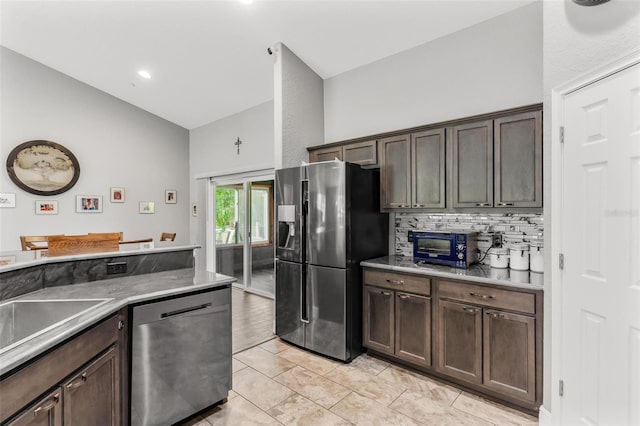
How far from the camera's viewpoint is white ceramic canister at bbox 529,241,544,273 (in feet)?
8.18

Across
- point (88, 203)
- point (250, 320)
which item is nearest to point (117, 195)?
point (88, 203)

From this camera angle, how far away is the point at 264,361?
3.09m

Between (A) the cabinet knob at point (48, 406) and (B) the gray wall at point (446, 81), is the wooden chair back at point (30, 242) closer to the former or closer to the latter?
(A) the cabinet knob at point (48, 406)

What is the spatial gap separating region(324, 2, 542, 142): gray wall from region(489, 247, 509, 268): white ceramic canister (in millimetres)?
1299

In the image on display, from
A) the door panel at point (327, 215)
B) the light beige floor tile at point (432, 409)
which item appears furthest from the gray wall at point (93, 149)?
the light beige floor tile at point (432, 409)

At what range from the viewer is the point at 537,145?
239cm

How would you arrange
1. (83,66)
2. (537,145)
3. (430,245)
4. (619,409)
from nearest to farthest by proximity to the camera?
(619,409)
(537,145)
(430,245)
(83,66)

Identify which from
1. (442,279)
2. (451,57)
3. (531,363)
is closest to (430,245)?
(442,279)

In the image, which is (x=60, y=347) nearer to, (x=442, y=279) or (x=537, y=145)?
(x=442, y=279)

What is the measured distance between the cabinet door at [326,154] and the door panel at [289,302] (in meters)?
1.34

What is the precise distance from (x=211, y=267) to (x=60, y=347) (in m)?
5.20

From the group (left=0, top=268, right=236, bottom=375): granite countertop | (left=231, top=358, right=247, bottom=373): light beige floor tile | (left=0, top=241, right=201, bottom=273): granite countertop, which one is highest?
(left=0, top=241, right=201, bottom=273): granite countertop

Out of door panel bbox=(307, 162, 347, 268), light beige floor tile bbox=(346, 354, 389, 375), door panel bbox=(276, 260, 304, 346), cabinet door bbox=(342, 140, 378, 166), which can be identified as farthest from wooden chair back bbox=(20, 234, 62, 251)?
light beige floor tile bbox=(346, 354, 389, 375)

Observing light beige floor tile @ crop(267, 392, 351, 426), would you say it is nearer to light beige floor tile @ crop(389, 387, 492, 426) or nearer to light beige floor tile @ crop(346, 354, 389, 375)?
light beige floor tile @ crop(389, 387, 492, 426)
